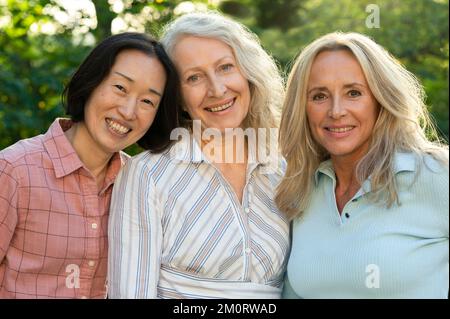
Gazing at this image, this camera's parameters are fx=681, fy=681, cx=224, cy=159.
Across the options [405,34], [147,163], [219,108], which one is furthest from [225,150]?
[405,34]

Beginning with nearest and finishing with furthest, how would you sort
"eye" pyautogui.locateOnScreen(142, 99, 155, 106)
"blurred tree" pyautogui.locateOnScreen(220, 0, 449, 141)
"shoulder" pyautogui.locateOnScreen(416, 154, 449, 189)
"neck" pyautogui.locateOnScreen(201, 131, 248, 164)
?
"shoulder" pyautogui.locateOnScreen(416, 154, 449, 189) → "eye" pyautogui.locateOnScreen(142, 99, 155, 106) → "neck" pyautogui.locateOnScreen(201, 131, 248, 164) → "blurred tree" pyautogui.locateOnScreen(220, 0, 449, 141)

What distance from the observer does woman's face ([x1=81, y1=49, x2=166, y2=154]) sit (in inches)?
125

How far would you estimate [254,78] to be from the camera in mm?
3471

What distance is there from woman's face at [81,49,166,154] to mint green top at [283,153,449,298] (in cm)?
104

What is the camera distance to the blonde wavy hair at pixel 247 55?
3.35m

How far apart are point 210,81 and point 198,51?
0.51ft

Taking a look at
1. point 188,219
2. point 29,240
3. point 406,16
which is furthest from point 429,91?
point 29,240

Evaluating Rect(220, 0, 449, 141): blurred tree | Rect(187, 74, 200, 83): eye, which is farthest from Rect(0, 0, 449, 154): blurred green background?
Rect(187, 74, 200, 83): eye

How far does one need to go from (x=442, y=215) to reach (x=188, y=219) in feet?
3.69

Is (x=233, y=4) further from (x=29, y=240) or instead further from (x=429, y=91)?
(x=29, y=240)

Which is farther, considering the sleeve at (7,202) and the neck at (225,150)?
the neck at (225,150)

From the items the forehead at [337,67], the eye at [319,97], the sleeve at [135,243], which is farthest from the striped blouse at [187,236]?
the forehead at [337,67]

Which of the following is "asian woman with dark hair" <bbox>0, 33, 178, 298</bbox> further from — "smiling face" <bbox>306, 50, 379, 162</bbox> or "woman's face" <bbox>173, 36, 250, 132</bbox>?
"smiling face" <bbox>306, 50, 379, 162</bbox>

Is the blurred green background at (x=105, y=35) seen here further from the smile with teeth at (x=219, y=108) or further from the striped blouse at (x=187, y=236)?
the striped blouse at (x=187, y=236)
